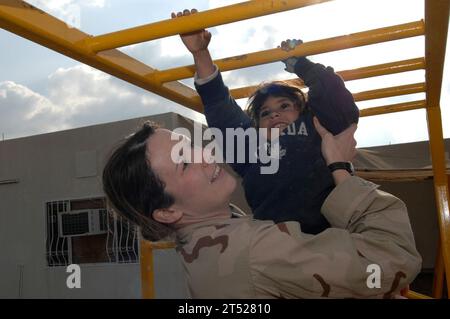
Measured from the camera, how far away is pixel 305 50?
1.39m

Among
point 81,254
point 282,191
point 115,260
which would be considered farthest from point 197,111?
point 81,254

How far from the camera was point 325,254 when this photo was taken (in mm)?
875

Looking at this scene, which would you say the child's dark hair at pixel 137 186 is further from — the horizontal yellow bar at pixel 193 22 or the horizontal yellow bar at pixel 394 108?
the horizontal yellow bar at pixel 394 108

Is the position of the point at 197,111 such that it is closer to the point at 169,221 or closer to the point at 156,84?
the point at 156,84

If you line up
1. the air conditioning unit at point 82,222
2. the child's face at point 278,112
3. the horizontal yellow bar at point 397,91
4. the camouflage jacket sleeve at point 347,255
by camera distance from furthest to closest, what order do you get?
the air conditioning unit at point 82,222 < the horizontal yellow bar at point 397,91 < the child's face at point 278,112 < the camouflage jacket sleeve at point 347,255

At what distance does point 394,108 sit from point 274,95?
2.10 ft

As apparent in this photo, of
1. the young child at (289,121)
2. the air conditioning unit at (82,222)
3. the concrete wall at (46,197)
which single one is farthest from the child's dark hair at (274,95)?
the air conditioning unit at (82,222)

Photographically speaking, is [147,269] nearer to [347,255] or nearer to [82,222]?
[347,255]

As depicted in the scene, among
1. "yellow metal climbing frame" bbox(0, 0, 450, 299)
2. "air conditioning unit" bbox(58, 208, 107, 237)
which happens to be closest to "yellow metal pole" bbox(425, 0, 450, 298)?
"yellow metal climbing frame" bbox(0, 0, 450, 299)

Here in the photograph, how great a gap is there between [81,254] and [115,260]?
0.52 m

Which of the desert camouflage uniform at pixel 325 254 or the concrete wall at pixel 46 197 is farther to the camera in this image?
the concrete wall at pixel 46 197

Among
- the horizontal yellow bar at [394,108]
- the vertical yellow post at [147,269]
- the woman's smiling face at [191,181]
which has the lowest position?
the vertical yellow post at [147,269]

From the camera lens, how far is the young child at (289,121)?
1205 millimetres

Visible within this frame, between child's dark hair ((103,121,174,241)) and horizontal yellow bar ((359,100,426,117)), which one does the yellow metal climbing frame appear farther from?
child's dark hair ((103,121,174,241))
